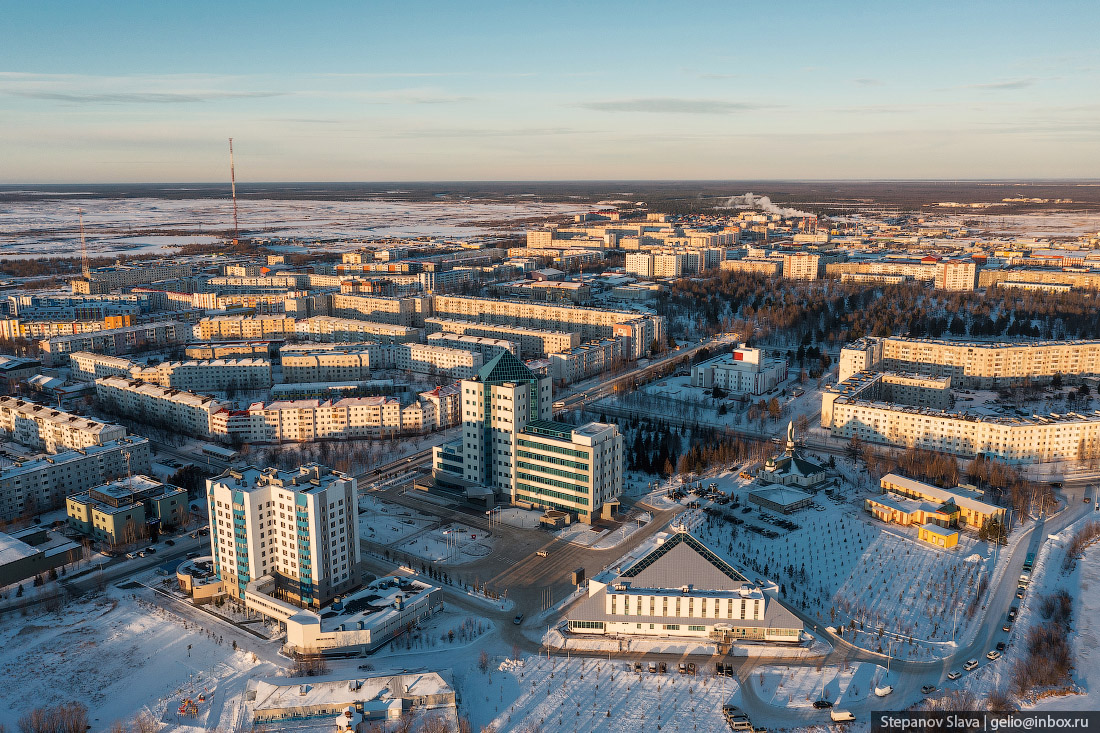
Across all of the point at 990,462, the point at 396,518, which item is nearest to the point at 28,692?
the point at 396,518

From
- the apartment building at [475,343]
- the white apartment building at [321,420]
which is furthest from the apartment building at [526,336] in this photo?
the white apartment building at [321,420]

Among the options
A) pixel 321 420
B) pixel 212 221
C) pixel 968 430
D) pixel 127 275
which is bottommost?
pixel 321 420

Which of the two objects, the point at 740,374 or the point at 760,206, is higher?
Answer: the point at 760,206

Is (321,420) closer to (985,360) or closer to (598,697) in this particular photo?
(598,697)

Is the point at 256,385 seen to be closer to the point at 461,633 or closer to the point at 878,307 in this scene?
the point at 461,633

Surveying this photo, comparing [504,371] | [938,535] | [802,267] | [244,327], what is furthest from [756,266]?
[938,535]

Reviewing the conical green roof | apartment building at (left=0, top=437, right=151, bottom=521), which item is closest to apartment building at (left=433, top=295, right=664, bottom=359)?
Answer: the conical green roof
